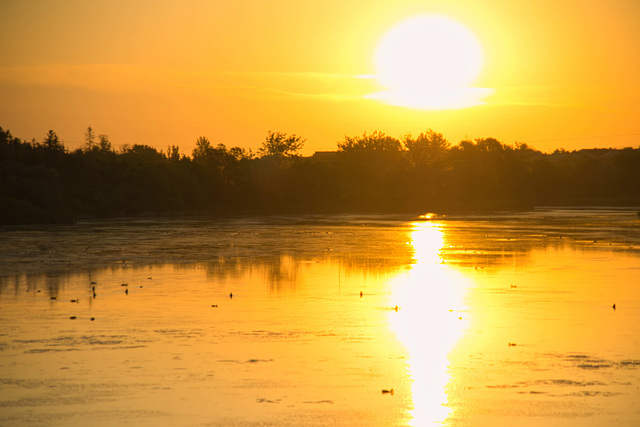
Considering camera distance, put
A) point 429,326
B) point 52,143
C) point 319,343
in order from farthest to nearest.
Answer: point 52,143
point 429,326
point 319,343

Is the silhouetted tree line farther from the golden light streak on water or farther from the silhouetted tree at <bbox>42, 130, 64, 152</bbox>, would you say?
the golden light streak on water

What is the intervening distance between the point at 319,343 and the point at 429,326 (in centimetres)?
289

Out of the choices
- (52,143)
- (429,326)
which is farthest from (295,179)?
(429,326)

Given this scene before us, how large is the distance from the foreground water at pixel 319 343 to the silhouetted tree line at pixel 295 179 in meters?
45.8

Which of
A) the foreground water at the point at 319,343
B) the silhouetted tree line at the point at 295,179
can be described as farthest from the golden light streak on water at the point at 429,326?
the silhouetted tree line at the point at 295,179

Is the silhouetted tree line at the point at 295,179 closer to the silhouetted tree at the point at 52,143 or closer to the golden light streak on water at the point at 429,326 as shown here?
the silhouetted tree at the point at 52,143

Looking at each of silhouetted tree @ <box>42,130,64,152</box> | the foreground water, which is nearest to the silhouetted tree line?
silhouetted tree @ <box>42,130,64,152</box>

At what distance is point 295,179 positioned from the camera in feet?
382

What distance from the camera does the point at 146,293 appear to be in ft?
72.7

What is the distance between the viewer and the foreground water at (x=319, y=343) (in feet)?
36.0

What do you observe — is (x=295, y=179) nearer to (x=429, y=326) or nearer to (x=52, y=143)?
(x=52, y=143)

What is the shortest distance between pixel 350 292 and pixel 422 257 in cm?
1271

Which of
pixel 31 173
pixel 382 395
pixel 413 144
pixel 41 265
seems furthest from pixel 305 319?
pixel 413 144

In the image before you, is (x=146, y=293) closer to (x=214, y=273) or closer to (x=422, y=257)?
(x=214, y=273)
